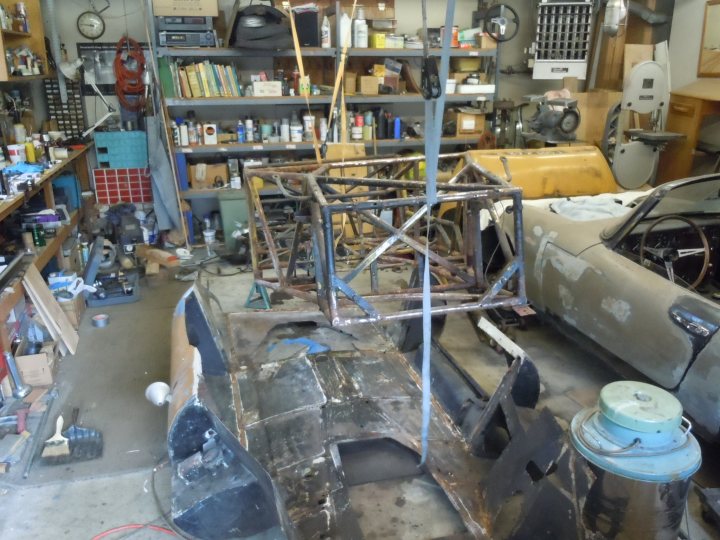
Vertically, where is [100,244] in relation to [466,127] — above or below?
below

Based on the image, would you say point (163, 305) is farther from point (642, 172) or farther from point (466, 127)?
point (642, 172)

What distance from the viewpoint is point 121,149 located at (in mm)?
6449

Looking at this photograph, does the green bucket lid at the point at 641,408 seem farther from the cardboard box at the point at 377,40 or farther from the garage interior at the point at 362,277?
the cardboard box at the point at 377,40

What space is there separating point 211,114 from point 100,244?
2111mm

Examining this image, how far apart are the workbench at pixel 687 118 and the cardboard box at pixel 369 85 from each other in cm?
342

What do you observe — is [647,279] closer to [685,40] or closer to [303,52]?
[303,52]

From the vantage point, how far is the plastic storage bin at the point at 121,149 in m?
6.37

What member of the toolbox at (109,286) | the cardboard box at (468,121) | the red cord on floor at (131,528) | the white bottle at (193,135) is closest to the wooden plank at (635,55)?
the cardboard box at (468,121)

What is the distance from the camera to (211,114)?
6.83m

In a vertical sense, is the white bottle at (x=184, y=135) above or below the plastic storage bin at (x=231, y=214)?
above

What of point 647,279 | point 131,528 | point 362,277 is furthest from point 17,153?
point 647,279

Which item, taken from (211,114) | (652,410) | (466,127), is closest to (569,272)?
(652,410)

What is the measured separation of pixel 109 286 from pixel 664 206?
4.33 meters

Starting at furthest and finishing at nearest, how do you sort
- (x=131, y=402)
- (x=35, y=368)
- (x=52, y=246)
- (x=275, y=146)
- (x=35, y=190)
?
(x=275, y=146)
(x=52, y=246)
(x=35, y=190)
(x=35, y=368)
(x=131, y=402)
